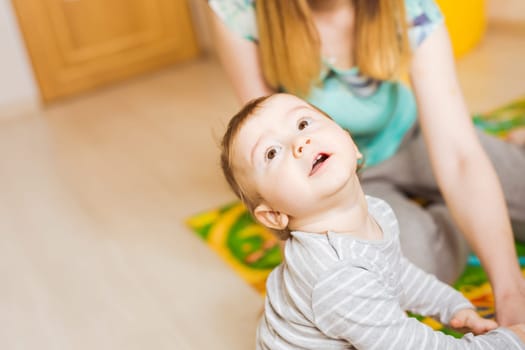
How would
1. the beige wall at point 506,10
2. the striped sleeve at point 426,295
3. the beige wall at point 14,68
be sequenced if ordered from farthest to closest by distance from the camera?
1. the beige wall at point 14,68
2. the beige wall at point 506,10
3. the striped sleeve at point 426,295

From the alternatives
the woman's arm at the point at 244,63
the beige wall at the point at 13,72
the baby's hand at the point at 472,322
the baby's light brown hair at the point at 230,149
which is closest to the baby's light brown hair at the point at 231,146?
the baby's light brown hair at the point at 230,149

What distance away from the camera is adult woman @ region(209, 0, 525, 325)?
102 centimetres

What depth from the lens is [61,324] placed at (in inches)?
53.7

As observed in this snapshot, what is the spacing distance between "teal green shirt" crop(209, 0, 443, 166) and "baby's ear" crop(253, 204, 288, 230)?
0.42 meters

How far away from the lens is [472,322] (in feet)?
2.81

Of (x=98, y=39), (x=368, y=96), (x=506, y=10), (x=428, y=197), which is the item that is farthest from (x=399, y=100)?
(x=98, y=39)

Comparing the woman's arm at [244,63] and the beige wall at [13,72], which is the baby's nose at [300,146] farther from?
the beige wall at [13,72]

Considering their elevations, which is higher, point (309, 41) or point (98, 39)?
point (309, 41)

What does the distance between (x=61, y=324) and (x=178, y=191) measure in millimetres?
587

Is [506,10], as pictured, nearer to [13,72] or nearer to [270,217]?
[13,72]

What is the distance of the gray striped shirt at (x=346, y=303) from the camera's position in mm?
762

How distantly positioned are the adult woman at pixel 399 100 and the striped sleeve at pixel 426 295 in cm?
8

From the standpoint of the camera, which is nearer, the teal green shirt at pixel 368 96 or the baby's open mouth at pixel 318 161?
the baby's open mouth at pixel 318 161

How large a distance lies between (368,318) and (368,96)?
60cm
